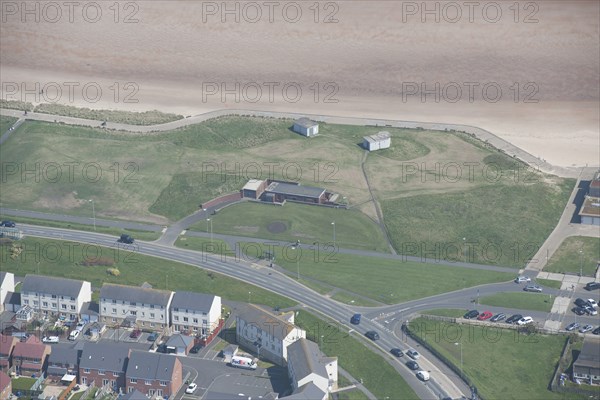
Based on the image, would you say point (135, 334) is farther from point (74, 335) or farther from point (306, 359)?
point (306, 359)

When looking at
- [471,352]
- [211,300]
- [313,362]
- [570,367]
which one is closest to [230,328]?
[211,300]

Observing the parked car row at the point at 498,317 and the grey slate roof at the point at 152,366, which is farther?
the parked car row at the point at 498,317

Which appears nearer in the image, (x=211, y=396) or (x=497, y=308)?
(x=211, y=396)

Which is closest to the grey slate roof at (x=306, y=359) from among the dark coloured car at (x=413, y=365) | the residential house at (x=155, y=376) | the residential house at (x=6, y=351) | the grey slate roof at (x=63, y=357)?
the dark coloured car at (x=413, y=365)

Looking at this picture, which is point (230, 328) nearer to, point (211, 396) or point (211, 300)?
point (211, 300)

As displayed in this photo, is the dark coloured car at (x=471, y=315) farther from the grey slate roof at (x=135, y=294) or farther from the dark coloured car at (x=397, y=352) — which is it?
the grey slate roof at (x=135, y=294)

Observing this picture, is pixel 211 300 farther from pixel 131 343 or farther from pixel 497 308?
pixel 497 308
